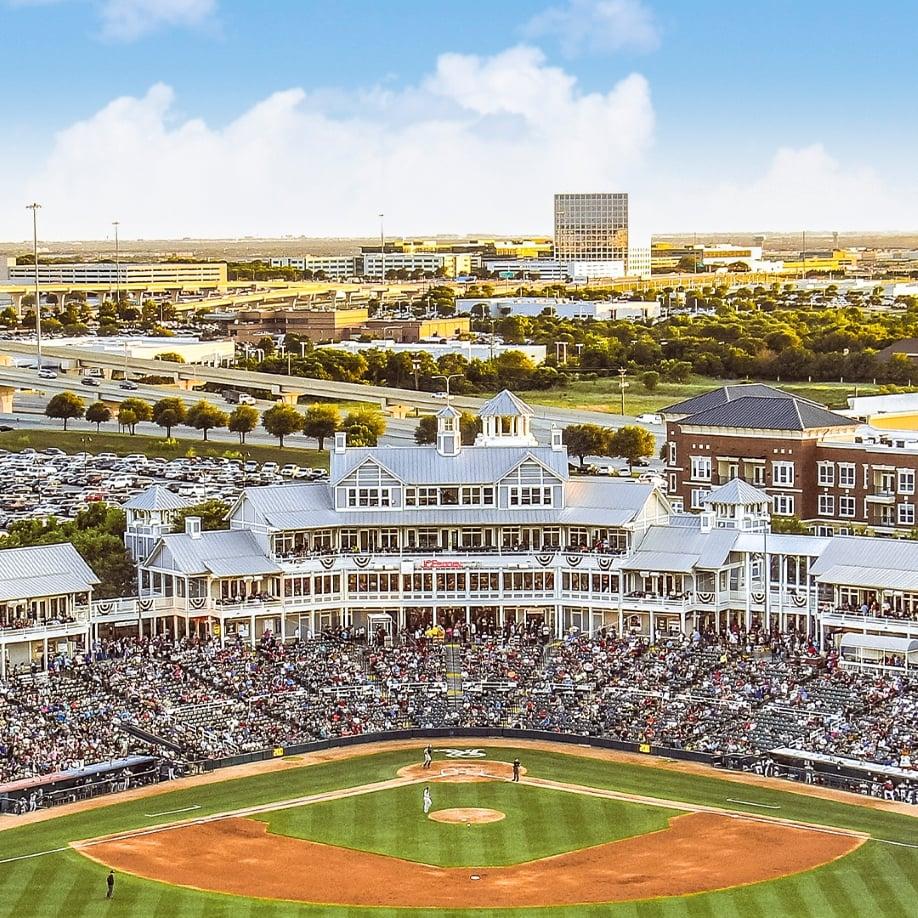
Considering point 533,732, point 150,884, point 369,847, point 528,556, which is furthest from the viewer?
point 528,556

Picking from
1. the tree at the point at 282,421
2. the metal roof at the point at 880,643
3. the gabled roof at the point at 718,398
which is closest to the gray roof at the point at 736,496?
the metal roof at the point at 880,643

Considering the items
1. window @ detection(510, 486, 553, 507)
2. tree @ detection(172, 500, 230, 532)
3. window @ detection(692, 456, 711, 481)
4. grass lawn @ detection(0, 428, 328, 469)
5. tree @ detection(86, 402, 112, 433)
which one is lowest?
grass lawn @ detection(0, 428, 328, 469)

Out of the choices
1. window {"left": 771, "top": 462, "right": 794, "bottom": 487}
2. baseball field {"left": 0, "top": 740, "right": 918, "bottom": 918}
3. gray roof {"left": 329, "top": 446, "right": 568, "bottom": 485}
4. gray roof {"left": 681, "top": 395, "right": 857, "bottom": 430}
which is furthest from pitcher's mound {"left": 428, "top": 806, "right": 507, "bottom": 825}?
gray roof {"left": 681, "top": 395, "right": 857, "bottom": 430}

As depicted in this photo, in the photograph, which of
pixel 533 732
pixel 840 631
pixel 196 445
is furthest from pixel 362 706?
pixel 196 445

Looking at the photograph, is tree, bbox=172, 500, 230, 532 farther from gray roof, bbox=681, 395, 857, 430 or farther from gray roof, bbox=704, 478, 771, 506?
gray roof, bbox=681, 395, 857, 430

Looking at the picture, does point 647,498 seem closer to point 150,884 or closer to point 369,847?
point 369,847

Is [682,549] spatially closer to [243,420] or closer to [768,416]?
[768,416]
